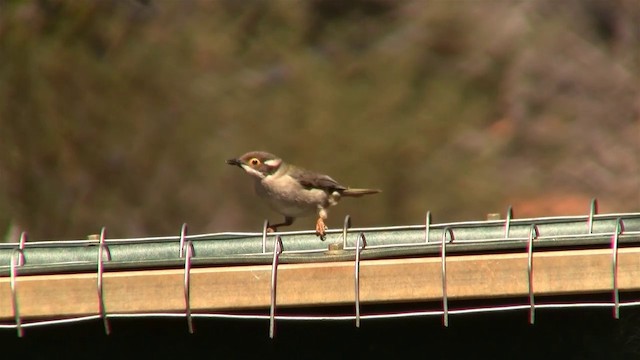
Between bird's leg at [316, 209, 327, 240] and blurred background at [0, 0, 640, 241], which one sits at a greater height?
blurred background at [0, 0, 640, 241]

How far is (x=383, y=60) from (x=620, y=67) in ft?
10.5

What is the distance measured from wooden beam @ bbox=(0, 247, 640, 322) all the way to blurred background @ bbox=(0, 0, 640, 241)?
33.2 ft

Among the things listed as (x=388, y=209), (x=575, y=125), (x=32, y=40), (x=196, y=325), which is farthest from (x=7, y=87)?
(x=196, y=325)

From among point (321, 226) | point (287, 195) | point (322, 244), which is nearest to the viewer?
point (322, 244)

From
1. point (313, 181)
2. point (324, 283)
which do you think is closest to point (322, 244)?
point (324, 283)

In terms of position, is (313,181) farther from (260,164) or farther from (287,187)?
(260,164)

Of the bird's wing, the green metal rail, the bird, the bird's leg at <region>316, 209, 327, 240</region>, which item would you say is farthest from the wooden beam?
the bird's wing

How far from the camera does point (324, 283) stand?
3064mm

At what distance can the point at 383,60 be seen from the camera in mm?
16375

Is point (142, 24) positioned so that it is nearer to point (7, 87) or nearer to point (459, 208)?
point (7, 87)

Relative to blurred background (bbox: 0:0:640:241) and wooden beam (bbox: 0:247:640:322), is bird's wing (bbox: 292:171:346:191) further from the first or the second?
blurred background (bbox: 0:0:640:241)

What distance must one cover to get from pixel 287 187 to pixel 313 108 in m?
8.56

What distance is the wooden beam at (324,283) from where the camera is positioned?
3008 mm

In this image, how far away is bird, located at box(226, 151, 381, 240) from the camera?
7.13 meters
